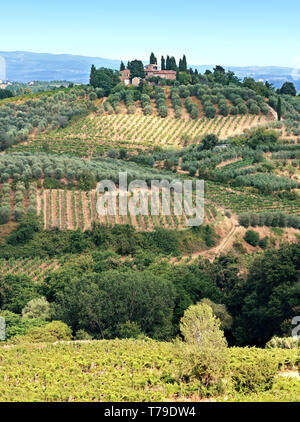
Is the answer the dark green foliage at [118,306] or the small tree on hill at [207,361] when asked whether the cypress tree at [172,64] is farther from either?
the small tree on hill at [207,361]

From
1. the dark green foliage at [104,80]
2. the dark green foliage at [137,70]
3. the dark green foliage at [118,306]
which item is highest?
the dark green foliage at [137,70]

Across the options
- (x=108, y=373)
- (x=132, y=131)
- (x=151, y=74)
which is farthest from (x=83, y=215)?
(x=151, y=74)

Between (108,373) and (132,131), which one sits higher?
(132,131)

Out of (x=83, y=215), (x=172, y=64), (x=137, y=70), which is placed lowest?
(x=83, y=215)

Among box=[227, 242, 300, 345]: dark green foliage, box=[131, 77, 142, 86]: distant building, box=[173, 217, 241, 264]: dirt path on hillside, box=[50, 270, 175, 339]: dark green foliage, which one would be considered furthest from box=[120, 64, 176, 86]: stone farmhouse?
box=[50, 270, 175, 339]: dark green foliage

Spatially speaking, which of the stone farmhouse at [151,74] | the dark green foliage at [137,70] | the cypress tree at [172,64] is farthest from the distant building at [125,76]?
the cypress tree at [172,64]

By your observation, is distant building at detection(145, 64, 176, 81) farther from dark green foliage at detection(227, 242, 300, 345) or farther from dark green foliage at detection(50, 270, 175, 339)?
dark green foliage at detection(50, 270, 175, 339)

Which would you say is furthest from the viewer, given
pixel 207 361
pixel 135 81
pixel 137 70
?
pixel 137 70

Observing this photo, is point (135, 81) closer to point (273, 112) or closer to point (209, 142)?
point (273, 112)

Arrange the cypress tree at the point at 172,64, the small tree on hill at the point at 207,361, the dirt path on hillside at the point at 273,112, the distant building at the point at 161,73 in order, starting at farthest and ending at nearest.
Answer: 1. the cypress tree at the point at 172,64
2. the distant building at the point at 161,73
3. the dirt path on hillside at the point at 273,112
4. the small tree on hill at the point at 207,361

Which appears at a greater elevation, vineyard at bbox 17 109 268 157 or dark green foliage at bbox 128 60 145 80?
dark green foliage at bbox 128 60 145 80

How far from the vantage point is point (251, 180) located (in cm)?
5000

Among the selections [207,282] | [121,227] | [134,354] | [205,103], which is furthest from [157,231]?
[205,103]

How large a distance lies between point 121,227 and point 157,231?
2515 mm
